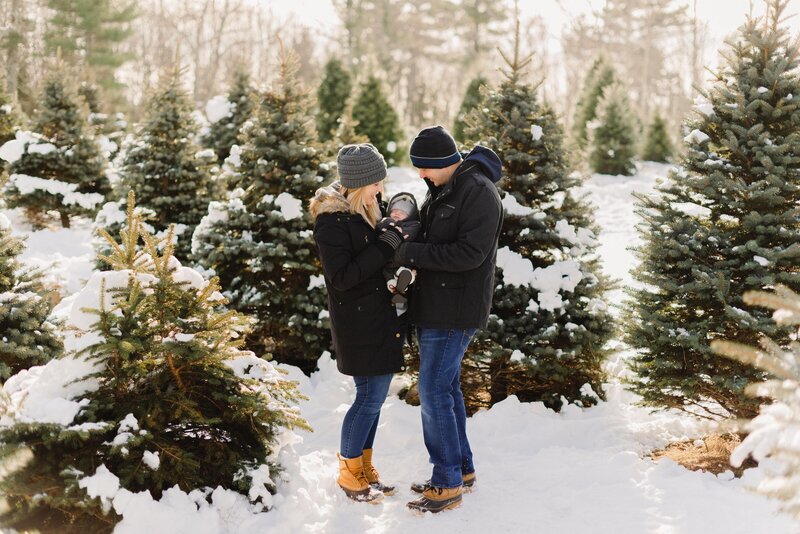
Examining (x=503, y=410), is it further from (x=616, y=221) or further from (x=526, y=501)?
(x=616, y=221)

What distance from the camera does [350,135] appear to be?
33.1 ft

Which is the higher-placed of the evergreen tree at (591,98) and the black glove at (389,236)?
the evergreen tree at (591,98)

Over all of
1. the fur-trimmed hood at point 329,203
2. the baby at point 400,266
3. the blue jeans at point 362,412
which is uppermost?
the fur-trimmed hood at point 329,203

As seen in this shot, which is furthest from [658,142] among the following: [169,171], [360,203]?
[360,203]

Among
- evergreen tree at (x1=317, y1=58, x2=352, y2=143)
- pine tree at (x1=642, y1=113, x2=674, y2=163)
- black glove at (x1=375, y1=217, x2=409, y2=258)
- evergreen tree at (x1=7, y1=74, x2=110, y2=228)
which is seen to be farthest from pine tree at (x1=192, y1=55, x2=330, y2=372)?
pine tree at (x1=642, y1=113, x2=674, y2=163)

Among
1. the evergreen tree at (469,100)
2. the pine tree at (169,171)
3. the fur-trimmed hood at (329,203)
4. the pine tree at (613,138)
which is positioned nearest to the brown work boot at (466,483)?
the fur-trimmed hood at (329,203)

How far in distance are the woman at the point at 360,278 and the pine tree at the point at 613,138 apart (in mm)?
18127

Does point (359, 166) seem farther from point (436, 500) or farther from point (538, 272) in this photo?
point (538, 272)

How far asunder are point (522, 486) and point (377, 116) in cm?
1647

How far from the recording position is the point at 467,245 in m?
3.73

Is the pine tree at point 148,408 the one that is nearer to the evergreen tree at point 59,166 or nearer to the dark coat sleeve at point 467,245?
the dark coat sleeve at point 467,245

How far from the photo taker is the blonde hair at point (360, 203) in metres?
3.95

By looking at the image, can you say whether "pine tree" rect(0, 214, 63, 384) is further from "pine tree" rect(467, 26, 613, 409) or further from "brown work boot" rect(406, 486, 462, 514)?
"pine tree" rect(467, 26, 613, 409)

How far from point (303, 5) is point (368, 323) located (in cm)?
4362
